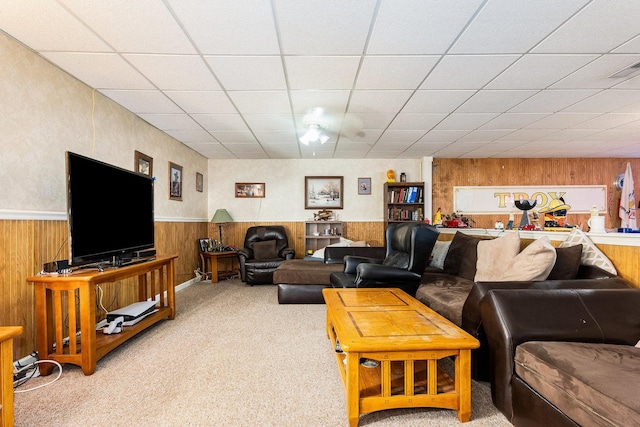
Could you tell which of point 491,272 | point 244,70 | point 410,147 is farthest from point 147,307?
point 410,147

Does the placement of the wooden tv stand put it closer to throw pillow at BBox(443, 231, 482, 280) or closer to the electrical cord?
the electrical cord

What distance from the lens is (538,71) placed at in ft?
8.80

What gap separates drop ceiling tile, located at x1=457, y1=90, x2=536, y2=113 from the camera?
3.13 meters

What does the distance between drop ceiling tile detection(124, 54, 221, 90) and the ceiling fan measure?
118cm

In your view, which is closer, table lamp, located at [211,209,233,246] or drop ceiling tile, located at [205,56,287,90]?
drop ceiling tile, located at [205,56,287,90]

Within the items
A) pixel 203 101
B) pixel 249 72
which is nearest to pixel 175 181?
pixel 203 101

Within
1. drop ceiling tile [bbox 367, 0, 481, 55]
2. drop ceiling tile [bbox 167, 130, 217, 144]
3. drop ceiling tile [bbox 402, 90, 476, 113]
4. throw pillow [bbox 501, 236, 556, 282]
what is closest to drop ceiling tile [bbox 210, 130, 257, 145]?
drop ceiling tile [bbox 167, 130, 217, 144]

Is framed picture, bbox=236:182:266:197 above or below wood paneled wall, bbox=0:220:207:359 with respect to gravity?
above

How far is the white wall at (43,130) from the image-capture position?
2.19 meters

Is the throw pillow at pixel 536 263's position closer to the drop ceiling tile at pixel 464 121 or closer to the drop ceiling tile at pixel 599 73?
the drop ceiling tile at pixel 599 73

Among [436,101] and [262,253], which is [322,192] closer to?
[262,253]

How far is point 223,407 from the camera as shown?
171 centimetres

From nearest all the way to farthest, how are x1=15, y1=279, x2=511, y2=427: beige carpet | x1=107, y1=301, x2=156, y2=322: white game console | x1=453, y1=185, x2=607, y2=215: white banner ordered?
x1=15, y1=279, x2=511, y2=427: beige carpet → x1=107, y1=301, x2=156, y2=322: white game console → x1=453, y1=185, x2=607, y2=215: white banner

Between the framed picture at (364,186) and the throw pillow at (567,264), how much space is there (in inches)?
166
